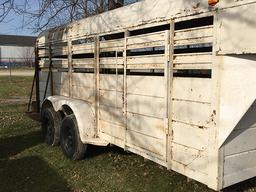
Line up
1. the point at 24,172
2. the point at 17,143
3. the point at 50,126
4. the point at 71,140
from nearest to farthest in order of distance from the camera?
1. the point at 24,172
2. the point at 71,140
3. the point at 50,126
4. the point at 17,143

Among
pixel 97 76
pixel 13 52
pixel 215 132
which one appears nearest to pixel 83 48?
pixel 97 76

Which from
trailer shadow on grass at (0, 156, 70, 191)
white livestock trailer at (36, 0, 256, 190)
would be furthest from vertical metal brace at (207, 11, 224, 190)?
trailer shadow on grass at (0, 156, 70, 191)

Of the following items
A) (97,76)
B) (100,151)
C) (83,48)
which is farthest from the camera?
(100,151)

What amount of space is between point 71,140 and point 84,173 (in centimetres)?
74

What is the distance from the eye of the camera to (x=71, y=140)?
247 inches

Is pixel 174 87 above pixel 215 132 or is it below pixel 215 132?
above

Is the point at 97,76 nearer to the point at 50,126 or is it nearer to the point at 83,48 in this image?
the point at 83,48

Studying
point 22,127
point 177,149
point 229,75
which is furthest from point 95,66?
point 22,127

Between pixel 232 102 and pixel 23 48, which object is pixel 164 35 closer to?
pixel 232 102

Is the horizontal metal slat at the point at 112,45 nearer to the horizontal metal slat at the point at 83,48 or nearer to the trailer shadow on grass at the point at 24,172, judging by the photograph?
the horizontal metal slat at the point at 83,48

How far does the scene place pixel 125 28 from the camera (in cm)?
493

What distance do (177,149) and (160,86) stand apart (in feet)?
2.34

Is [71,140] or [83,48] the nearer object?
[83,48]

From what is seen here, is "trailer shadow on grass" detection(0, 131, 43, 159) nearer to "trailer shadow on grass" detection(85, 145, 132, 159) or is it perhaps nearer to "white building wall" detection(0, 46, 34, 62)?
"trailer shadow on grass" detection(85, 145, 132, 159)
